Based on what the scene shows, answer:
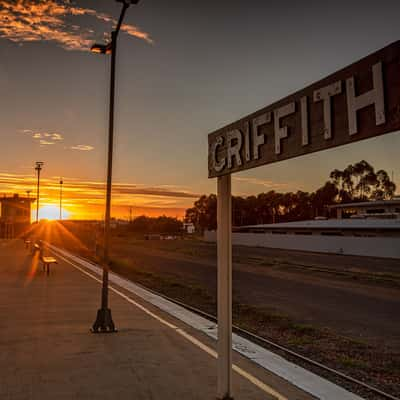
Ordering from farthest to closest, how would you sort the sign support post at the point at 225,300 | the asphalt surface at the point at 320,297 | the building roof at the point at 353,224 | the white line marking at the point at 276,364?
the building roof at the point at 353,224 < the asphalt surface at the point at 320,297 < the white line marking at the point at 276,364 < the sign support post at the point at 225,300

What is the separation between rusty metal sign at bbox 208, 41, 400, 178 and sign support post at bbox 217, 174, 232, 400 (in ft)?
1.93

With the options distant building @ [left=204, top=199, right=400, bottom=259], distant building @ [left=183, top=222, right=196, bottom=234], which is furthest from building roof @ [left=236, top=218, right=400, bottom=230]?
distant building @ [left=183, top=222, right=196, bottom=234]

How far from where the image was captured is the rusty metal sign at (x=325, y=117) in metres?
3.38

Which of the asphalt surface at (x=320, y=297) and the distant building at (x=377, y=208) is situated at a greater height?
the distant building at (x=377, y=208)

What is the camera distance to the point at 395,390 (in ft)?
22.0

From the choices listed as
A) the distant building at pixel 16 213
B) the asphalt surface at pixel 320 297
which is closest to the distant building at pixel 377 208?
the asphalt surface at pixel 320 297

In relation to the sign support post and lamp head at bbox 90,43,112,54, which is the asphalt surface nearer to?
the sign support post

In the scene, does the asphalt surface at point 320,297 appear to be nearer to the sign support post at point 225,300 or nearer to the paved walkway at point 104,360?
the paved walkway at point 104,360

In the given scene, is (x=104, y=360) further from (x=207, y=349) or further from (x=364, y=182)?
(x=364, y=182)

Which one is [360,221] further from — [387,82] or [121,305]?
[387,82]

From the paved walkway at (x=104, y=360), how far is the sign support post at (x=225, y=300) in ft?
1.24

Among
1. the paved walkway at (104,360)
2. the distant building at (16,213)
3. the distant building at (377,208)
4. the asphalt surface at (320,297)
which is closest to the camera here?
the paved walkway at (104,360)

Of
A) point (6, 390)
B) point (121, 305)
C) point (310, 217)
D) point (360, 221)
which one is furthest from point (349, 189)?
point (6, 390)

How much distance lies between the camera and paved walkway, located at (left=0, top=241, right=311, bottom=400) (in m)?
5.84
